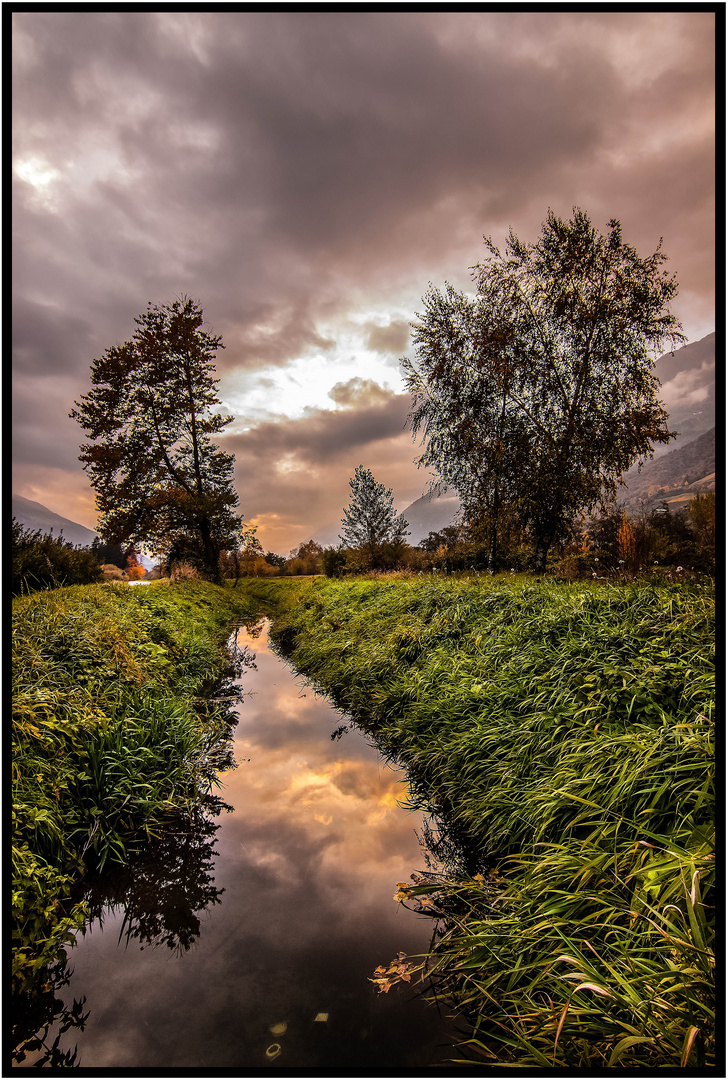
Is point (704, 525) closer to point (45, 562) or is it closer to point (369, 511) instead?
point (45, 562)

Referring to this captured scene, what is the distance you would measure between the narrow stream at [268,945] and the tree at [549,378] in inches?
413

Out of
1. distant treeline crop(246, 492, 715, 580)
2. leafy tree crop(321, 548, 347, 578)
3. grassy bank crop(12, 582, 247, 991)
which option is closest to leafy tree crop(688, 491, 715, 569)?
distant treeline crop(246, 492, 715, 580)

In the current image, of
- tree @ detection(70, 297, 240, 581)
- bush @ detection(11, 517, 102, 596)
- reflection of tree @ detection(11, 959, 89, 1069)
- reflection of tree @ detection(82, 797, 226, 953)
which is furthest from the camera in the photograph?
tree @ detection(70, 297, 240, 581)

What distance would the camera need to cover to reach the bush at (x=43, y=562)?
6.75m

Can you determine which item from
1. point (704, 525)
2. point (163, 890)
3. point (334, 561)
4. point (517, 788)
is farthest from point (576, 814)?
point (334, 561)

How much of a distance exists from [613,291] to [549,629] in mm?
12222

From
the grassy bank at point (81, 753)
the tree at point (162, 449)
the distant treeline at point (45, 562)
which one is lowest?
the grassy bank at point (81, 753)

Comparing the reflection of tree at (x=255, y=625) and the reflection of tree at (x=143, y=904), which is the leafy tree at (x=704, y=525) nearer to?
the reflection of tree at (x=143, y=904)

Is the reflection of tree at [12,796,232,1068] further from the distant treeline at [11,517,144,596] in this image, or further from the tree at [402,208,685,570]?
the tree at [402,208,685,570]

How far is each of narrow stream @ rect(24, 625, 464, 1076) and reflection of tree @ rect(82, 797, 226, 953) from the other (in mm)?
11

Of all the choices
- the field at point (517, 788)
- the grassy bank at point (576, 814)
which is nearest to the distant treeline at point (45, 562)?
the field at point (517, 788)

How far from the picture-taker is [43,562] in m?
7.20

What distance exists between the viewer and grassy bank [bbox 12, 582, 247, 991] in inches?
90.7

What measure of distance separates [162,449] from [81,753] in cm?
1846
